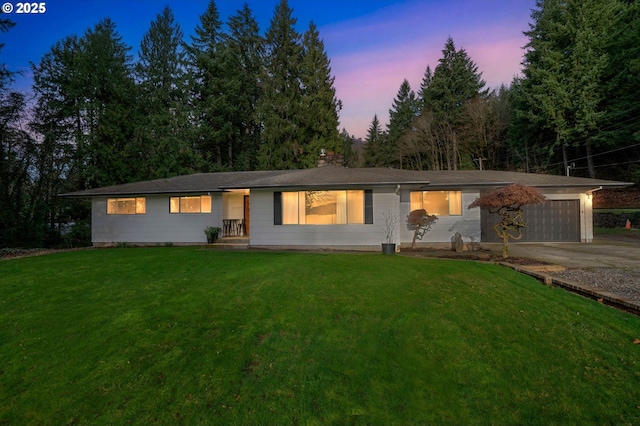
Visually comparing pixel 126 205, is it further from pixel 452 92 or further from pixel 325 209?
pixel 452 92

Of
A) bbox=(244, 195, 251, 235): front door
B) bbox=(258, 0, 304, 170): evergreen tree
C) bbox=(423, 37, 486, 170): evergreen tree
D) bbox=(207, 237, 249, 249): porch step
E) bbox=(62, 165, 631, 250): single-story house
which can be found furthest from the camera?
bbox=(423, 37, 486, 170): evergreen tree

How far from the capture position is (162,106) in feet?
83.4

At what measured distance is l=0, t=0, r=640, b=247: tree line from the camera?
20.1 m

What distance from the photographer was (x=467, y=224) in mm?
12711

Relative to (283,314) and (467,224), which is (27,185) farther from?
(467,224)

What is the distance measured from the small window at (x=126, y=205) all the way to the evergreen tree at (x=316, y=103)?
14275 millimetres

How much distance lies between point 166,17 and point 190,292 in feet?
100

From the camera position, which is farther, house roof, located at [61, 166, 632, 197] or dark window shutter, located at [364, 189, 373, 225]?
dark window shutter, located at [364, 189, 373, 225]

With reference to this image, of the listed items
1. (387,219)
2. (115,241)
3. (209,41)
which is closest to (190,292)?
(387,219)

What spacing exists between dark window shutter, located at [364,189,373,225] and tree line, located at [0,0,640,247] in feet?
50.6

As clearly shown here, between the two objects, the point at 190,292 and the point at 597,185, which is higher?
the point at 597,185

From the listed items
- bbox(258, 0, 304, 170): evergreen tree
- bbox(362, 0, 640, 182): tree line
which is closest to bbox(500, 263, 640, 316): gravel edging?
bbox(362, 0, 640, 182): tree line

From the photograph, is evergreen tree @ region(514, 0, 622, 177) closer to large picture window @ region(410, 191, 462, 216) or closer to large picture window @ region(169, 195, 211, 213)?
large picture window @ region(410, 191, 462, 216)

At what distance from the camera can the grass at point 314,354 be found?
2.91 m
